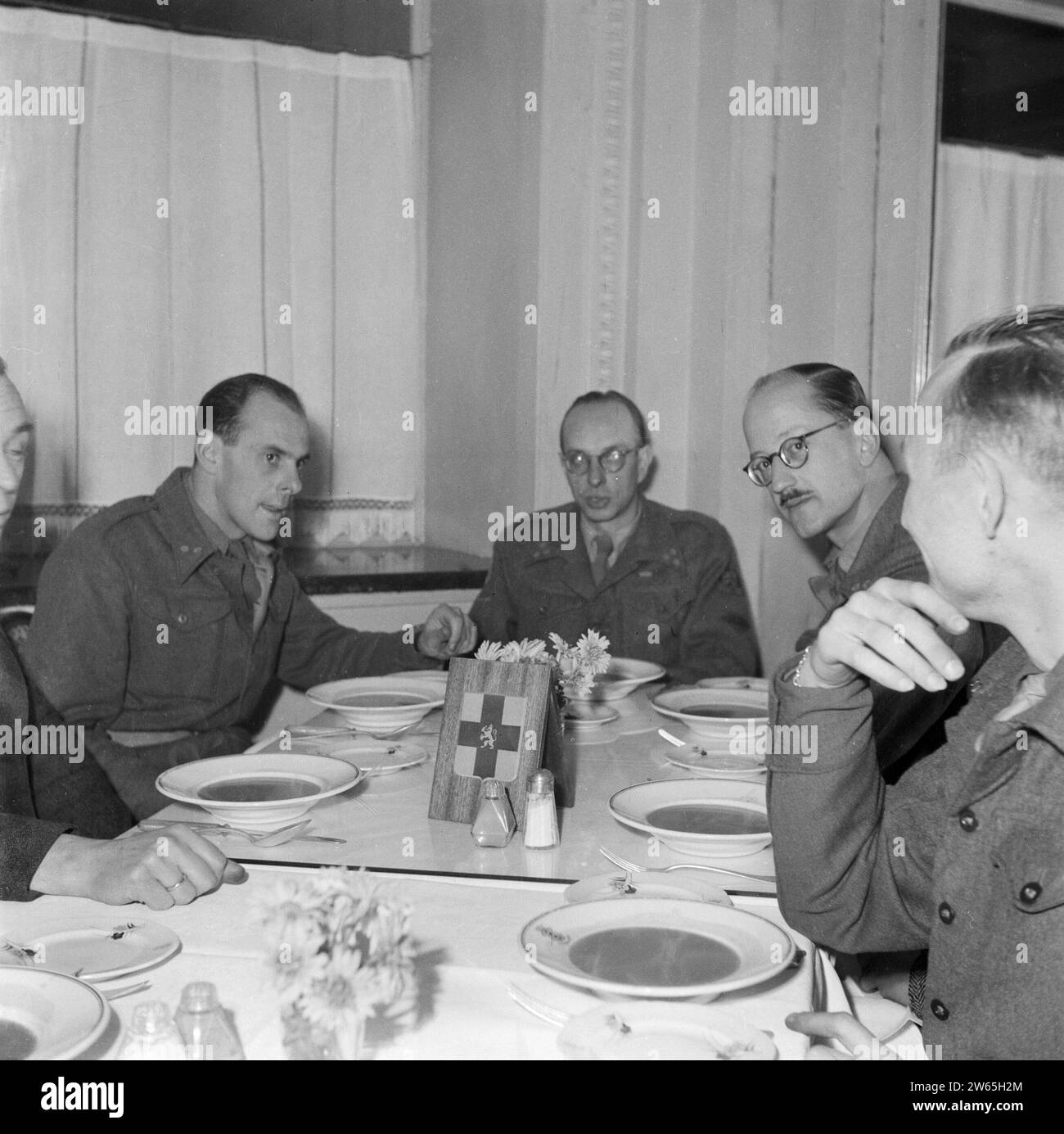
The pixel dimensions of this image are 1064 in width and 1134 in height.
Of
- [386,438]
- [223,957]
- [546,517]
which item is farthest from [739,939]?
[386,438]

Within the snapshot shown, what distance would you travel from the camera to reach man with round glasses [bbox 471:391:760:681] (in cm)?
335

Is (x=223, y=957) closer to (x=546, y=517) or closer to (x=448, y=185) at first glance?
(x=546, y=517)

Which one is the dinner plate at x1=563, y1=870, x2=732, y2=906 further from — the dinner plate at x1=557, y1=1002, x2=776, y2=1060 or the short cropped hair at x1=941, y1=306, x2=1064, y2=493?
the short cropped hair at x1=941, y1=306, x2=1064, y2=493

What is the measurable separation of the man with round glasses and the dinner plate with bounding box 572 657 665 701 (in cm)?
59

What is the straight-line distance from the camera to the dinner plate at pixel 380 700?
225 cm

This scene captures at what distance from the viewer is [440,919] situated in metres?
1.33

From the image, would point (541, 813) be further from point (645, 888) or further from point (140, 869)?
point (140, 869)

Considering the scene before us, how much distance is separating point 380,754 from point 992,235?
9.84 ft

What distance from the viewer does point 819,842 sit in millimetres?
1318

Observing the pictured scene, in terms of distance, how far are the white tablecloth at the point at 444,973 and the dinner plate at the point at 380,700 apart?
2.56ft

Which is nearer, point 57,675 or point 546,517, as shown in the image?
point 57,675

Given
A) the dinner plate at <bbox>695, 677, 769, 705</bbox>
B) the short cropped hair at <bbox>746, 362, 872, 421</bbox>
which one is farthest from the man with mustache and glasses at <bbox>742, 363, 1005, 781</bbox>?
the dinner plate at <bbox>695, 677, 769, 705</bbox>

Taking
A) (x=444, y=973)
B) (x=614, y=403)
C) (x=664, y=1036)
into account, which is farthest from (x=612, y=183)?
(x=664, y=1036)
